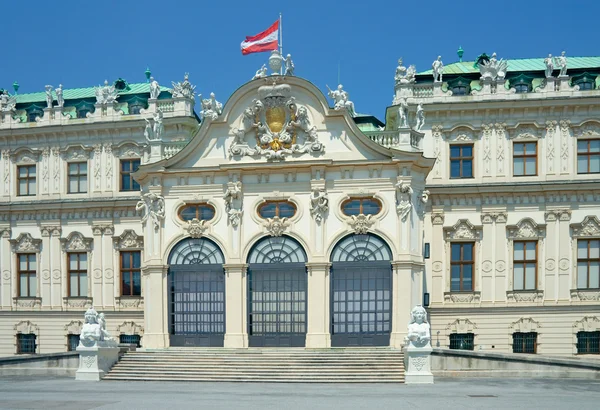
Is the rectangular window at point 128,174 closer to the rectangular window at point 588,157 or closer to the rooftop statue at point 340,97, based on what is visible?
the rooftop statue at point 340,97

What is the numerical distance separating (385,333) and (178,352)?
8804mm

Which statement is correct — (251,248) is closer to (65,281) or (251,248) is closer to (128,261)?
(128,261)

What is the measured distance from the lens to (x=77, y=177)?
47156 mm

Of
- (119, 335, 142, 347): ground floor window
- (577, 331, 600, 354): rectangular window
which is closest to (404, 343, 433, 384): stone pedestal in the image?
(577, 331, 600, 354): rectangular window

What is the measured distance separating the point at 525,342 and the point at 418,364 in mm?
12522

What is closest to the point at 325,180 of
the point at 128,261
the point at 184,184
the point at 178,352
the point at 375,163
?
the point at 375,163

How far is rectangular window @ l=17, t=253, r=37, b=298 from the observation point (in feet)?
155

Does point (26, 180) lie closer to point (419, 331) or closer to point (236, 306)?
point (236, 306)

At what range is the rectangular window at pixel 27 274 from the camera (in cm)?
4728

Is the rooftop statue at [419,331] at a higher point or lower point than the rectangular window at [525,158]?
lower

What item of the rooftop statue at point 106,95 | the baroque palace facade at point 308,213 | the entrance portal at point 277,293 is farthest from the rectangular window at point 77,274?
the entrance portal at point 277,293

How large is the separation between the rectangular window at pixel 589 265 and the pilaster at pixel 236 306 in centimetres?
1665

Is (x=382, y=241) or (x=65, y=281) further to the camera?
(x=65, y=281)

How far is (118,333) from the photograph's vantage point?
4553 cm
